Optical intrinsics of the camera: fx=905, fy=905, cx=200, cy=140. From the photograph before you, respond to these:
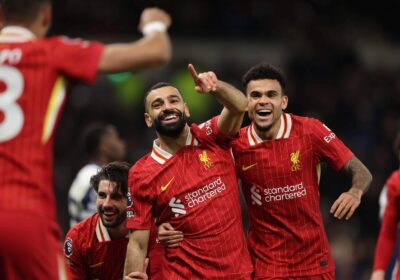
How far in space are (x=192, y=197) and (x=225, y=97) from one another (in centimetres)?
70

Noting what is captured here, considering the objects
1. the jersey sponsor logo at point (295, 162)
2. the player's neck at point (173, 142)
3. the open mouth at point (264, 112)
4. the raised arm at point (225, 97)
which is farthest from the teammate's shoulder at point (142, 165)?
the jersey sponsor logo at point (295, 162)

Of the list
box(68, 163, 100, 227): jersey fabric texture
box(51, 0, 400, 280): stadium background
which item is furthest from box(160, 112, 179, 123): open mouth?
box(51, 0, 400, 280): stadium background

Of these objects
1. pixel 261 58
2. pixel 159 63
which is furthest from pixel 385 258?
pixel 261 58

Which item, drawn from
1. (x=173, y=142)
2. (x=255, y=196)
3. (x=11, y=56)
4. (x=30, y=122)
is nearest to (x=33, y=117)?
(x=30, y=122)

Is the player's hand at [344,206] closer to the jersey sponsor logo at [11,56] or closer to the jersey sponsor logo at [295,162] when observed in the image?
the jersey sponsor logo at [295,162]

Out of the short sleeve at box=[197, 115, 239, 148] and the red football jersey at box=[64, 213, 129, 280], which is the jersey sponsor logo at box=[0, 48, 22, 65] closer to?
the short sleeve at box=[197, 115, 239, 148]

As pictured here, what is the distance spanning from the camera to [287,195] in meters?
6.13

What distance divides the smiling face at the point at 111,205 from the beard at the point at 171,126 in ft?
2.08

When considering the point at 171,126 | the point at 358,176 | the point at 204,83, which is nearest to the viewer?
the point at 204,83

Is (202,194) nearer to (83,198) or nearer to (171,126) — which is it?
(171,126)

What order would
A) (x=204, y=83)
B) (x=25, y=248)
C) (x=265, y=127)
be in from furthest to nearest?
(x=265, y=127) < (x=204, y=83) < (x=25, y=248)

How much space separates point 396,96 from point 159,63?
454 inches

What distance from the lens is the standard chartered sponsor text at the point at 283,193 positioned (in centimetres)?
613

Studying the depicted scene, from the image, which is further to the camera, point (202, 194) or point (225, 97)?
point (202, 194)
